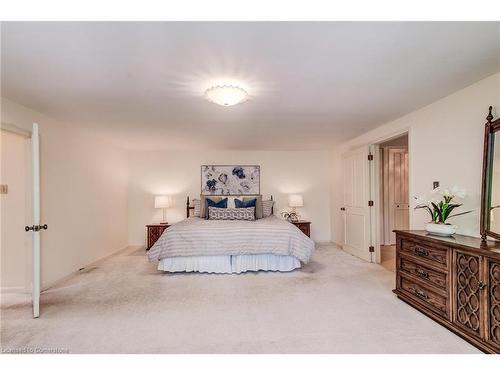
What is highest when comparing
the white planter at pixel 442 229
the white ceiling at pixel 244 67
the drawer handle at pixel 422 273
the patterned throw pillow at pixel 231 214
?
the white ceiling at pixel 244 67

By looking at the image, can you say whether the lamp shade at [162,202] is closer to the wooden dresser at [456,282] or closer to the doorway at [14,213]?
the doorway at [14,213]

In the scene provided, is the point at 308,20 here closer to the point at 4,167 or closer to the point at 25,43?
the point at 25,43

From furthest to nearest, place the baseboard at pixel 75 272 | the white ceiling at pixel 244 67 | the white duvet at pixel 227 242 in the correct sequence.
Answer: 1. the white duvet at pixel 227 242
2. the baseboard at pixel 75 272
3. the white ceiling at pixel 244 67

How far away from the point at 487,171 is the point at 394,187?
362cm

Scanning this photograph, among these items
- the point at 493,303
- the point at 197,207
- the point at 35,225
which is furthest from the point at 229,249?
the point at 493,303

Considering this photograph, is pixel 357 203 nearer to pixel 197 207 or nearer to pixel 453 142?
pixel 453 142

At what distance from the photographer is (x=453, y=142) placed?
2730 mm

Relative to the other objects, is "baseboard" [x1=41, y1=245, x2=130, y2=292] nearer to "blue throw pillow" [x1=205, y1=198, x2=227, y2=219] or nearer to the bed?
the bed

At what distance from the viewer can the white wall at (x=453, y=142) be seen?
8.02 feet

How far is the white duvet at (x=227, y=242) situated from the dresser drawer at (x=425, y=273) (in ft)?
4.53

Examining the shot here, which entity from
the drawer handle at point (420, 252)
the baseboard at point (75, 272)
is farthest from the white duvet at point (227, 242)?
the drawer handle at point (420, 252)

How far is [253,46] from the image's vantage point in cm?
175

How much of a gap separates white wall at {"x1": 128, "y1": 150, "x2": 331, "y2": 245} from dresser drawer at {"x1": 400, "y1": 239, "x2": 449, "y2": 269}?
339 cm

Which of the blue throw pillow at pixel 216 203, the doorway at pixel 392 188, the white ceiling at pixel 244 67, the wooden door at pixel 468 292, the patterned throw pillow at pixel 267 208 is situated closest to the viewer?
the white ceiling at pixel 244 67
